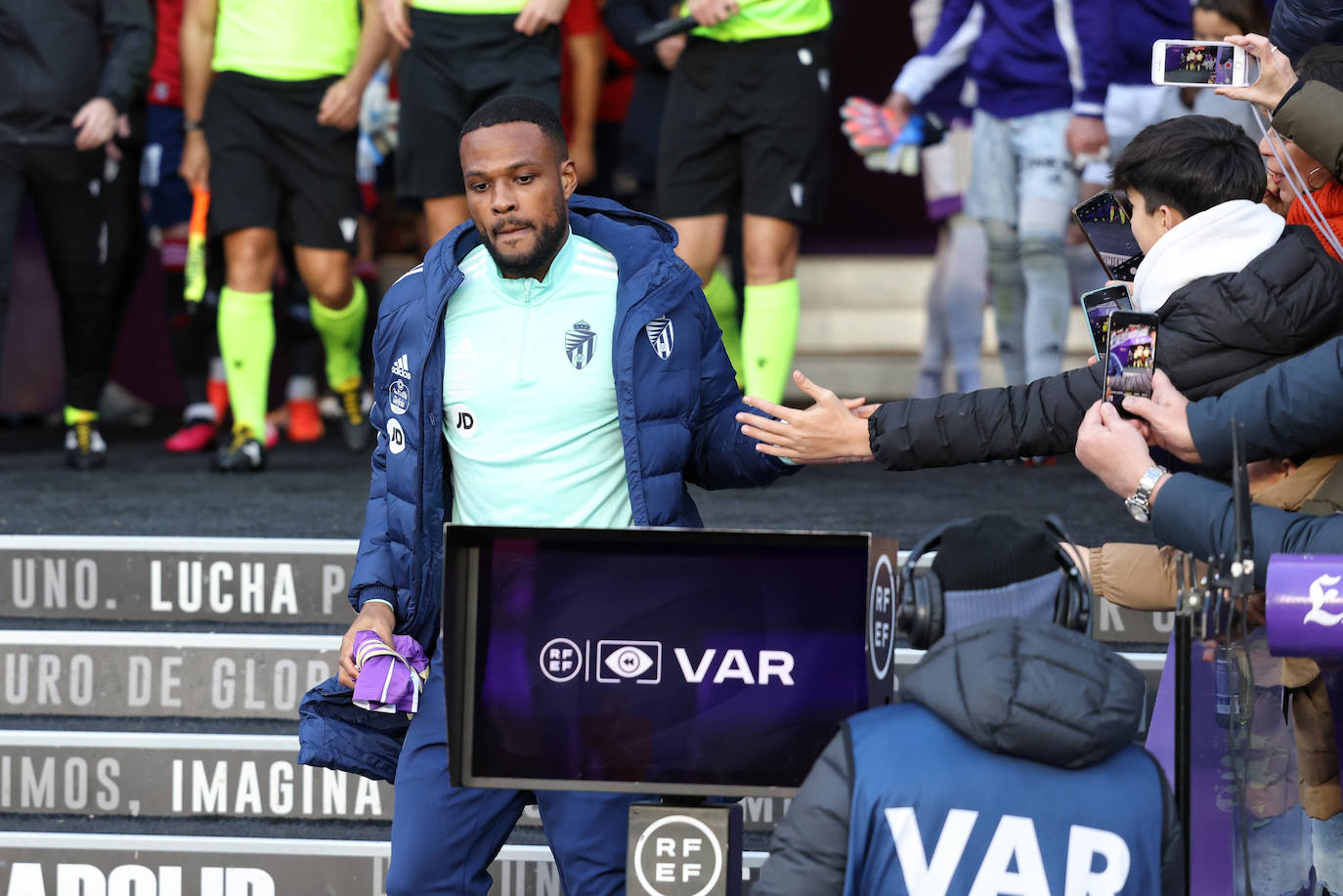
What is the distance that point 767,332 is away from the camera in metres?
5.23

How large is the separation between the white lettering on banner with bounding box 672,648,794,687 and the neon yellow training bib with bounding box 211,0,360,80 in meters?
3.80

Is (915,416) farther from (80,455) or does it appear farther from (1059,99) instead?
→ (80,455)

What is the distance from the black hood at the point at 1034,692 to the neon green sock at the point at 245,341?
13.4ft

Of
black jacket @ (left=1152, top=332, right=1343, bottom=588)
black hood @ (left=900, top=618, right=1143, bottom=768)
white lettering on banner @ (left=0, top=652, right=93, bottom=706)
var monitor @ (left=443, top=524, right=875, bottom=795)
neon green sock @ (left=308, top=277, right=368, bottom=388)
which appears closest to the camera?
black hood @ (left=900, top=618, right=1143, bottom=768)

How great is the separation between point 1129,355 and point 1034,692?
0.92 metres

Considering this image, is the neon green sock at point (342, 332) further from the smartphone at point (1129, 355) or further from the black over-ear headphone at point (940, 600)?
the black over-ear headphone at point (940, 600)

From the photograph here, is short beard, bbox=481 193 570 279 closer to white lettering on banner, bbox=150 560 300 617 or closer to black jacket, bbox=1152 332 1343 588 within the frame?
black jacket, bbox=1152 332 1343 588

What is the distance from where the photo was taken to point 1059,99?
18.2ft

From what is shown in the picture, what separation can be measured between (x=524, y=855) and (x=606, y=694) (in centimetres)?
142

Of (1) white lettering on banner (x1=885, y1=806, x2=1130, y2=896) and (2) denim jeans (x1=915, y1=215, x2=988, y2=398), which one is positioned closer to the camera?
(1) white lettering on banner (x1=885, y1=806, x2=1130, y2=896)

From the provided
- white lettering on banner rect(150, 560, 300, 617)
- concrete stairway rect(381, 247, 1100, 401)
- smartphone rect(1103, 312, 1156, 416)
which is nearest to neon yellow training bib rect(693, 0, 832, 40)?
white lettering on banner rect(150, 560, 300, 617)

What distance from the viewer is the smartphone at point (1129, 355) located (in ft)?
8.37

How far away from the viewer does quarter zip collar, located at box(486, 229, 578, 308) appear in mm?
3018

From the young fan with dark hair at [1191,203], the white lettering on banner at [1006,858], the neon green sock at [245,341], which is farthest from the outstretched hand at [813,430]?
the neon green sock at [245,341]
